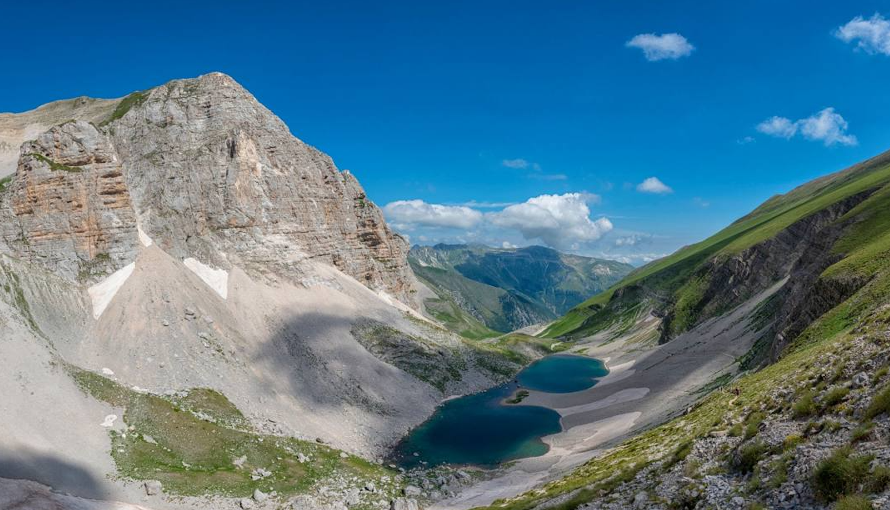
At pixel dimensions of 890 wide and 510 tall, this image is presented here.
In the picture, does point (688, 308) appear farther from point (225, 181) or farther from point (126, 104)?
point (126, 104)

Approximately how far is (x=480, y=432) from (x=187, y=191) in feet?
244

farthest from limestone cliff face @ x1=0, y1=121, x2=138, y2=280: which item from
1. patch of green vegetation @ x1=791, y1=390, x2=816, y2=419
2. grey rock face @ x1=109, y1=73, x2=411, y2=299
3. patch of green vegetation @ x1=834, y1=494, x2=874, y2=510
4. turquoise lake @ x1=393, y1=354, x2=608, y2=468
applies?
patch of green vegetation @ x1=834, y1=494, x2=874, y2=510

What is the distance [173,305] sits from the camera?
2771 inches

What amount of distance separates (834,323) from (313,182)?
104m

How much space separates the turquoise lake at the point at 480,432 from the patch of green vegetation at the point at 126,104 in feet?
300

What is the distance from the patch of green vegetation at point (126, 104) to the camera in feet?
318

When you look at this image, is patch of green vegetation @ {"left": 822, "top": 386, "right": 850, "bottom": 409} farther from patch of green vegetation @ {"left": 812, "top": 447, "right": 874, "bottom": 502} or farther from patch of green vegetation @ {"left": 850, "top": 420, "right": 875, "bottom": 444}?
patch of green vegetation @ {"left": 812, "top": 447, "right": 874, "bottom": 502}

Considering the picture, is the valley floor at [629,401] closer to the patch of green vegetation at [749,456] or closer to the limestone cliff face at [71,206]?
the patch of green vegetation at [749,456]

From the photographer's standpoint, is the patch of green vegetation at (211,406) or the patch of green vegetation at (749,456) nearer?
the patch of green vegetation at (749,456)

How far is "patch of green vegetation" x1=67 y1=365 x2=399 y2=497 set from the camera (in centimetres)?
4238

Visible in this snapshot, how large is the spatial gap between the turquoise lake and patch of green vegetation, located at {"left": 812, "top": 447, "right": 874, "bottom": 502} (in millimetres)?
56420

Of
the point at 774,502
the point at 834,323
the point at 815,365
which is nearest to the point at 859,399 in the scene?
the point at 774,502

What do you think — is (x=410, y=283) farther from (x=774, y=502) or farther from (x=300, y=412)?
(x=774, y=502)

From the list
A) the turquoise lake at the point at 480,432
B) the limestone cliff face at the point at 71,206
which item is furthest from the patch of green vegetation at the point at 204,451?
the limestone cliff face at the point at 71,206
